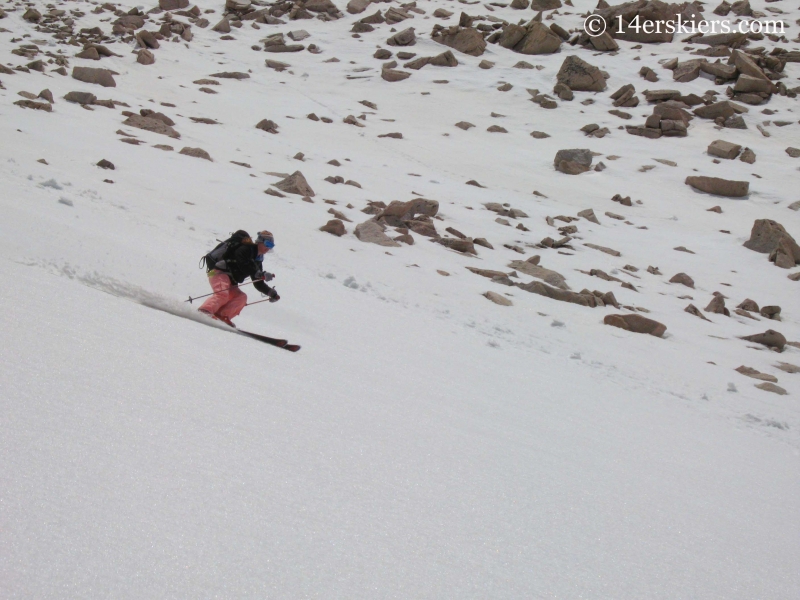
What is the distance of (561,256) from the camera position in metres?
14.2

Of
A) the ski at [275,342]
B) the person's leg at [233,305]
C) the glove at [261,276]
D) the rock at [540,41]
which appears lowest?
the person's leg at [233,305]

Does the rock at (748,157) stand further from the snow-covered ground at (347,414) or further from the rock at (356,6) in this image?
the rock at (356,6)

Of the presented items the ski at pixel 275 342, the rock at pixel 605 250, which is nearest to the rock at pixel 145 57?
the rock at pixel 605 250

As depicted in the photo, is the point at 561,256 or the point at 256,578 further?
the point at 561,256

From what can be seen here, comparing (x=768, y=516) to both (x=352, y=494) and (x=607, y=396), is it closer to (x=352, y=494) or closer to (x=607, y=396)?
(x=607, y=396)

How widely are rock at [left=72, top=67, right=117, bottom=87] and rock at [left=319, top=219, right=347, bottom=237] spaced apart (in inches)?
560

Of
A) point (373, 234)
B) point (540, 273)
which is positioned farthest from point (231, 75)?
point (540, 273)

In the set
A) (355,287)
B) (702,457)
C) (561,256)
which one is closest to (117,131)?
(355,287)

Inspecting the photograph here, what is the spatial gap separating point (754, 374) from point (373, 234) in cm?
677

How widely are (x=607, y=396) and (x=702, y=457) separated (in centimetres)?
147

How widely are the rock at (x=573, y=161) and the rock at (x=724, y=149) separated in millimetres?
4619

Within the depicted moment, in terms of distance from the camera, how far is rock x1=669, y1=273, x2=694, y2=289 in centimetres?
1402

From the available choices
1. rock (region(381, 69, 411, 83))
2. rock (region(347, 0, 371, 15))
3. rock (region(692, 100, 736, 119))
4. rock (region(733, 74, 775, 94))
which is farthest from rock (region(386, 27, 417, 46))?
rock (region(733, 74, 775, 94))

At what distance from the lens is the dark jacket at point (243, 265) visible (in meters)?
5.71
